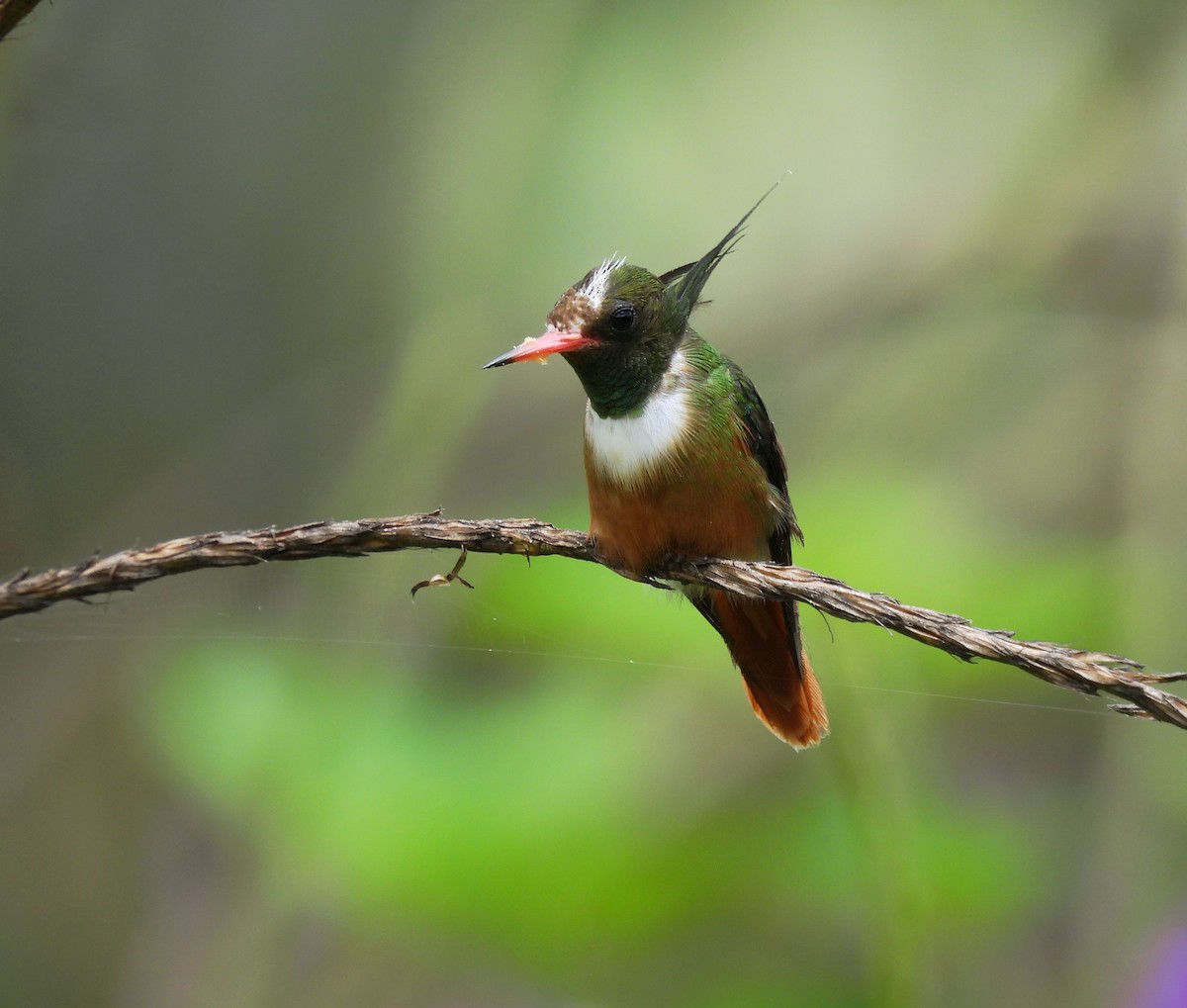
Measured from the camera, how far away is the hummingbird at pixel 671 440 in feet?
5.89

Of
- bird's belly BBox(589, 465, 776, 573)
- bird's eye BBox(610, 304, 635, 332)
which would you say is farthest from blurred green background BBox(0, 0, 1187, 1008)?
bird's eye BBox(610, 304, 635, 332)

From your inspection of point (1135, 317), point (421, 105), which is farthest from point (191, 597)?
point (1135, 317)

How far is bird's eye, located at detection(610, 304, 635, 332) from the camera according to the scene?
69.8 inches

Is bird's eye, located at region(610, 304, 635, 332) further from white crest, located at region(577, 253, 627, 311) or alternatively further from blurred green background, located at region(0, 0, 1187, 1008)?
blurred green background, located at region(0, 0, 1187, 1008)

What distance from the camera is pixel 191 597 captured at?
247 cm

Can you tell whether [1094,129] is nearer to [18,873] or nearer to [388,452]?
[388,452]

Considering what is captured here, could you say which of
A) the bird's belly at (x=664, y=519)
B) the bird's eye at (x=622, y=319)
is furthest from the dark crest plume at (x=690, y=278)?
the bird's belly at (x=664, y=519)

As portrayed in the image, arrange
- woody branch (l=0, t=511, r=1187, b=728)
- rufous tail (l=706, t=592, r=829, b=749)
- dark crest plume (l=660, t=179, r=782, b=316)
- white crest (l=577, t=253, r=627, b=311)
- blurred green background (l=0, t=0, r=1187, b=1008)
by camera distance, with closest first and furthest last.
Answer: woody branch (l=0, t=511, r=1187, b=728) → white crest (l=577, t=253, r=627, b=311) → dark crest plume (l=660, t=179, r=782, b=316) → rufous tail (l=706, t=592, r=829, b=749) → blurred green background (l=0, t=0, r=1187, b=1008)

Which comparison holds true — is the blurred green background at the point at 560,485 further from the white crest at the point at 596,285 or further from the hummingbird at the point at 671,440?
the white crest at the point at 596,285

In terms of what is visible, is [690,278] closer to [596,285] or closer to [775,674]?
[596,285]

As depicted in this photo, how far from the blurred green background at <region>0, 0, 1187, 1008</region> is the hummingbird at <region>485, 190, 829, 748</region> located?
668 mm

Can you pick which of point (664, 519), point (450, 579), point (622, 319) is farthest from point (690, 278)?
point (450, 579)

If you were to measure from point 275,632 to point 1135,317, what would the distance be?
2.70 m

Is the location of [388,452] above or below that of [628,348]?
above
